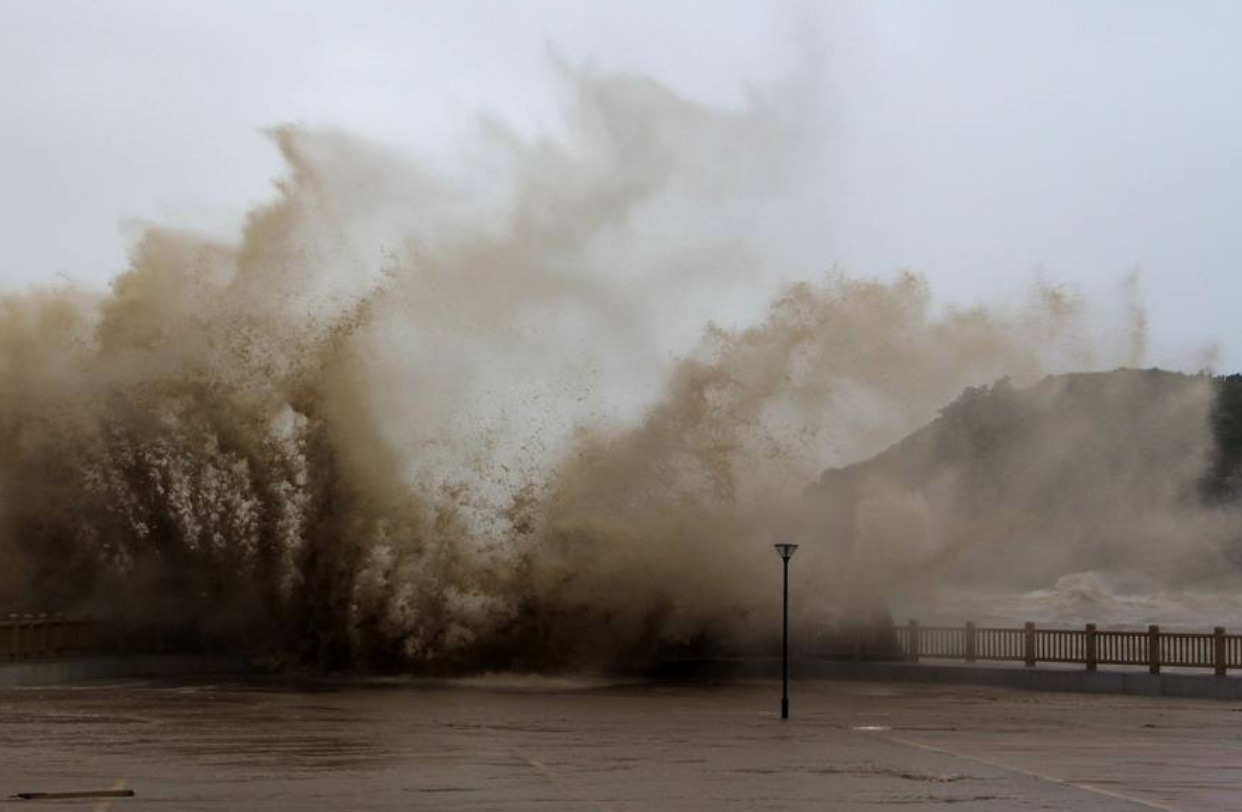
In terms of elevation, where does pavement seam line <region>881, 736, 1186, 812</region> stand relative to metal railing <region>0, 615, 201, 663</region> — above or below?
below

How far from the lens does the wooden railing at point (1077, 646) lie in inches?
1435

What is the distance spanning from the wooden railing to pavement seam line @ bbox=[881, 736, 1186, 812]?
11911 mm

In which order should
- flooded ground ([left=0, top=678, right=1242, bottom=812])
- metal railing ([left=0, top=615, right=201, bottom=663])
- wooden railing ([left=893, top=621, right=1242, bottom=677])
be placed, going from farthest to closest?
metal railing ([left=0, top=615, right=201, bottom=663]) → wooden railing ([left=893, top=621, right=1242, bottom=677]) → flooded ground ([left=0, top=678, right=1242, bottom=812])

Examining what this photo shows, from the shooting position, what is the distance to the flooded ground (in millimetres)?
18625

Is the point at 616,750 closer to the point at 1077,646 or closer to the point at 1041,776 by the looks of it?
the point at 1041,776

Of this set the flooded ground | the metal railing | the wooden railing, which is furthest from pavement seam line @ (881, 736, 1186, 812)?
the metal railing

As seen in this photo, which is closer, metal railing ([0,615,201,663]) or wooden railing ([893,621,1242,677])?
wooden railing ([893,621,1242,677])

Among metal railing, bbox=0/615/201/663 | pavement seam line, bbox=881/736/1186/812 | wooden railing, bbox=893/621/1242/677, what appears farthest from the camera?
metal railing, bbox=0/615/201/663

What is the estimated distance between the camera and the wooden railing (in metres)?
36.4

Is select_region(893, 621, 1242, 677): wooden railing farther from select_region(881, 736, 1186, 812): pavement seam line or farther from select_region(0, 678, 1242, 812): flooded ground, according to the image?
select_region(881, 736, 1186, 812): pavement seam line

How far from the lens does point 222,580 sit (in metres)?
47.8

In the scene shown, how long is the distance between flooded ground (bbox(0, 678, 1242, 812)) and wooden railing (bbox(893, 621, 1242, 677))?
2072 mm

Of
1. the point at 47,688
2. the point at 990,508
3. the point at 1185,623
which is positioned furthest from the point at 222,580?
the point at 1185,623

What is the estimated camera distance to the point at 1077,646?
4006 centimetres
